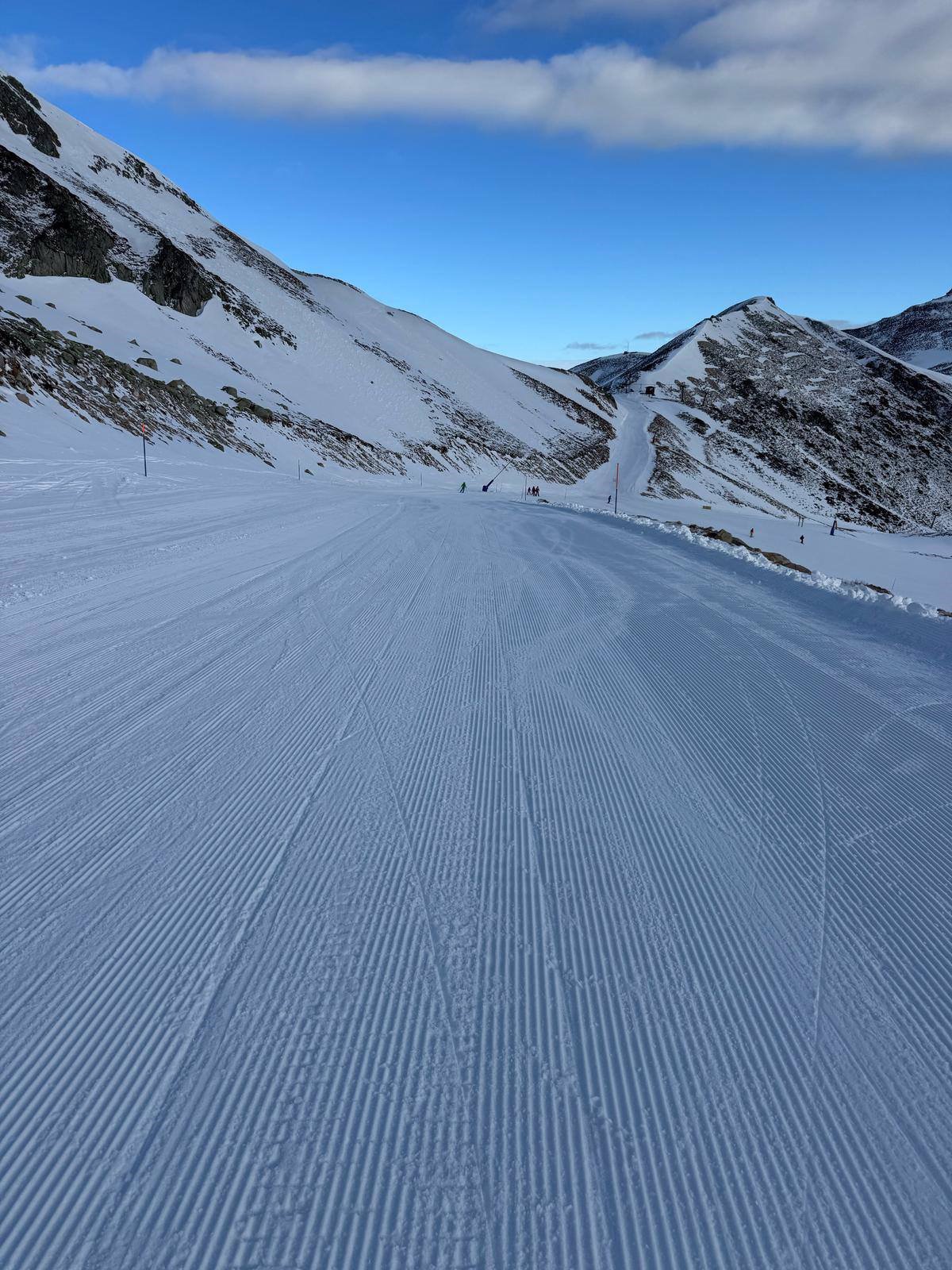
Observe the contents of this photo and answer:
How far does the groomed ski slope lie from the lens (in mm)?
1919

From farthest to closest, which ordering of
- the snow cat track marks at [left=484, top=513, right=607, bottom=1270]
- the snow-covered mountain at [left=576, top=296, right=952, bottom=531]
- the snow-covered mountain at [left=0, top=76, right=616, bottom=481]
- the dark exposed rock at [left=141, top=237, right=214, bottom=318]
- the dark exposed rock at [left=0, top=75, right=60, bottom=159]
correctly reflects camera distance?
the snow-covered mountain at [left=576, top=296, right=952, bottom=531]
the dark exposed rock at [left=0, top=75, right=60, bottom=159]
the dark exposed rock at [left=141, top=237, right=214, bottom=318]
the snow-covered mountain at [left=0, top=76, right=616, bottom=481]
the snow cat track marks at [left=484, top=513, right=607, bottom=1270]

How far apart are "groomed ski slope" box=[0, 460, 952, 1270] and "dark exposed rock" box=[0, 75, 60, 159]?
83.5 m

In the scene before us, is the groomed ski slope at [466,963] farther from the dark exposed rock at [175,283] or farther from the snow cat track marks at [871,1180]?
the dark exposed rock at [175,283]

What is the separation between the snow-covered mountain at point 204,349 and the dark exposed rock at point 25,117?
0.15 meters

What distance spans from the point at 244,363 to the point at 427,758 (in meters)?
57.0

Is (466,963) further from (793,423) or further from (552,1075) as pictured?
(793,423)

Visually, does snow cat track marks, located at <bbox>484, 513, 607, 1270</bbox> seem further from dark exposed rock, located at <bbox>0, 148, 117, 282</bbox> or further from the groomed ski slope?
dark exposed rock, located at <bbox>0, 148, 117, 282</bbox>

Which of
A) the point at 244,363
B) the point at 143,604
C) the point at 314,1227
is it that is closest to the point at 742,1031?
the point at 314,1227

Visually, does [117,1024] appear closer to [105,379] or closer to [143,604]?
[143,604]

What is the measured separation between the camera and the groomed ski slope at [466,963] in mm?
1919

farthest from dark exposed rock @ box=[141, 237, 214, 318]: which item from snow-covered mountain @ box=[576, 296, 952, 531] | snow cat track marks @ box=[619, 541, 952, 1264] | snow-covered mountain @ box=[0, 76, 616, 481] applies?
snow cat track marks @ box=[619, 541, 952, 1264]

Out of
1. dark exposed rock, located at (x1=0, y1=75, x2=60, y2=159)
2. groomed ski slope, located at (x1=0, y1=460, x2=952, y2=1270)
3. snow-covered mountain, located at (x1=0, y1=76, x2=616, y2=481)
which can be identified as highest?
dark exposed rock, located at (x1=0, y1=75, x2=60, y2=159)

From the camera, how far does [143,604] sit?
7430 mm

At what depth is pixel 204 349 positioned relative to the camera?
51.2m
